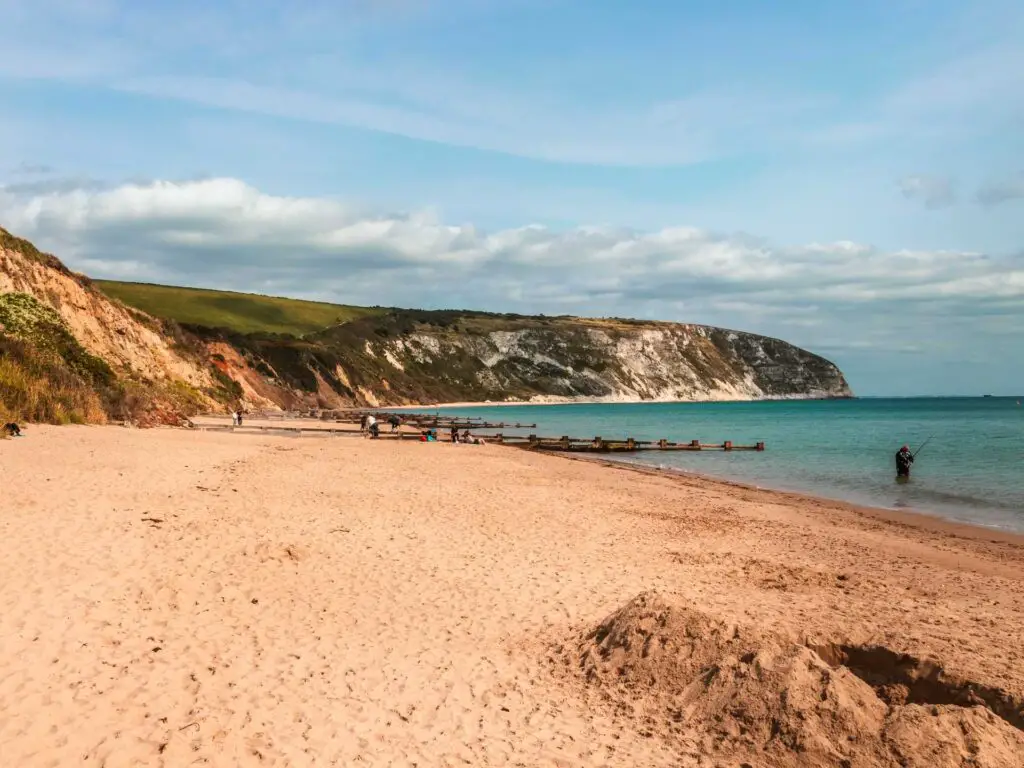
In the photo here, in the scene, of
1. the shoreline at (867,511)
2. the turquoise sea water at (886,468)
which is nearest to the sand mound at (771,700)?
the shoreline at (867,511)

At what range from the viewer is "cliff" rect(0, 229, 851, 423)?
110 feet

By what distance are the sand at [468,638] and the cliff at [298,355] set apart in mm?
16976

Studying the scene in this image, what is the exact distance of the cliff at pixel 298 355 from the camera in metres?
33.6

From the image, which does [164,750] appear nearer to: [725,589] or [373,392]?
[725,589]

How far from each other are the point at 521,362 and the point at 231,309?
2238 inches

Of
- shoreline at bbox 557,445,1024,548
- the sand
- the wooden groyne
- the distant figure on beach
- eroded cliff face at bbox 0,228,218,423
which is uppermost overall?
eroded cliff face at bbox 0,228,218,423

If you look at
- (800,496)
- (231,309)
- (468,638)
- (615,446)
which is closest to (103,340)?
(615,446)

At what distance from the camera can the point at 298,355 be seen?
97.1 meters

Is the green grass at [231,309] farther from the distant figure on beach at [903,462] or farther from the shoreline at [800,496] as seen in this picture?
the distant figure on beach at [903,462]

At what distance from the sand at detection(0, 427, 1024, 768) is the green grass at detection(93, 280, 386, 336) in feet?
384

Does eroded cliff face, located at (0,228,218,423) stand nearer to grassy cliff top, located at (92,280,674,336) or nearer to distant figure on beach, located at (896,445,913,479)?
distant figure on beach, located at (896,445,913,479)

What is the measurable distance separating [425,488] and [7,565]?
11510mm

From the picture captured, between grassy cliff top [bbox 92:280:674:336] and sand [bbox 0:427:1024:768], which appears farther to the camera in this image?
grassy cliff top [bbox 92:280:674:336]

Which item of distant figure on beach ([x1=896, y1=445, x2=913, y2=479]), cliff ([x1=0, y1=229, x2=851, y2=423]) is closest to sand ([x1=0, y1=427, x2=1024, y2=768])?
distant figure on beach ([x1=896, y1=445, x2=913, y2=479])
